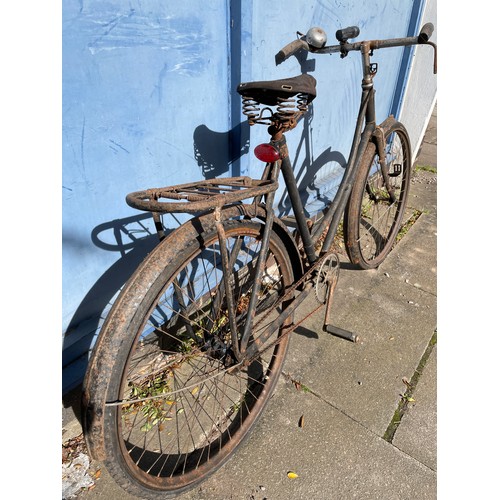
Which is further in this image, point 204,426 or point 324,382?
point 324,382

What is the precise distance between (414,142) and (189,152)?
3913mm

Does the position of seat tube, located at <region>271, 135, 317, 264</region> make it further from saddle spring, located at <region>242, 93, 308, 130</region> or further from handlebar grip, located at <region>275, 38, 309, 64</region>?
handlebar grip, located at <region>275, 38, 309, 64</region>

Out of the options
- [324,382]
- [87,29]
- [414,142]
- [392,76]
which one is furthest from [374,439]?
[414,142]

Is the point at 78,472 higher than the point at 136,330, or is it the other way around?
the point at 136,330

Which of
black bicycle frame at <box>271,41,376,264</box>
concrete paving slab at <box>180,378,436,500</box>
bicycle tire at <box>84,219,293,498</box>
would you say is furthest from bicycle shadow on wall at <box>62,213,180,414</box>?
black bicycle frame at <box>271,41,376,264</box>

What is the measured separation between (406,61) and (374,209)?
165 centimetres

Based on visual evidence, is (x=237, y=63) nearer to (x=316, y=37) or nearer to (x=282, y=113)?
(x=316, y=37)

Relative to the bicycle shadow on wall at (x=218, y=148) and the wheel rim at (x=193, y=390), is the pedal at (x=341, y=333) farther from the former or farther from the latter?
the bicycle shadow on wall at (x=218, y=148)

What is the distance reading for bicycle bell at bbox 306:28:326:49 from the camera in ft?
7.52

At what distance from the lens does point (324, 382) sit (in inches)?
94.1

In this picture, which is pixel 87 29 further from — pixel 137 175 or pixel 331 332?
pixel 331 332

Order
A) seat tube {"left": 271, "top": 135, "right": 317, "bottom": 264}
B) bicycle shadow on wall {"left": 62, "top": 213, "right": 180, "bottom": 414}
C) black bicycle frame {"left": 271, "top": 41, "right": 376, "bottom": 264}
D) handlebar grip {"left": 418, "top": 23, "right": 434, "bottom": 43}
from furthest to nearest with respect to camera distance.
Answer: black bicycle frame {"left": 271, "top": 41, "right": 376, "bottom": 264}
handlebar grip {"left": 418, "top": 23, "right": 434, "bottom": 43}
bicycle shadow on wall {"left": 62, "top": 213, "right": 180, "bottom": 414}
seat tube {"left": 271, "top": 135, "right": 317, "bottom": 264}

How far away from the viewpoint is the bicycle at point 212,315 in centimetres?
139

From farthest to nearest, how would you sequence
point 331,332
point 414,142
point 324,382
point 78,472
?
point 414,142
point 331,332
point 324,382
point 78,472
